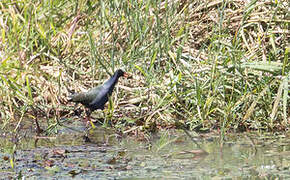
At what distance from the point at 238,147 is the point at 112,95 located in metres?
1.79

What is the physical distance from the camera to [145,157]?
5.20 meters

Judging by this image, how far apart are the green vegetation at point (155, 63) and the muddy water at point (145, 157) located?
24 cm

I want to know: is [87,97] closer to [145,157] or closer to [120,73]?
[120,73]

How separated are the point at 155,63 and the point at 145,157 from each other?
2.06 metres

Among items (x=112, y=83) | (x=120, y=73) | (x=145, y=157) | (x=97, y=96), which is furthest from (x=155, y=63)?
(x=145, y=157)

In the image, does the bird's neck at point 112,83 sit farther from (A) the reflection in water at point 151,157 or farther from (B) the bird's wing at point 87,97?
(A) the reflection in water at point 151,157

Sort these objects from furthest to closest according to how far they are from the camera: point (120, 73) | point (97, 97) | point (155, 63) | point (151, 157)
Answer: point (155, 63) < point (120, 73) < point (97, 97) < point (151, 157)

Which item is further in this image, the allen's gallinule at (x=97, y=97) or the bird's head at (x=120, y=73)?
the bird's head at (x=120, y=73)

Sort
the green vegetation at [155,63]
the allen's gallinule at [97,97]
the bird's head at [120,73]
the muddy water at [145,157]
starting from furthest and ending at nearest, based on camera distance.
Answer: the bird's head at [120,73]
the allen's gallinule at [97,97]
the green vegetation at [155,63]
the muddy water at [145,157]

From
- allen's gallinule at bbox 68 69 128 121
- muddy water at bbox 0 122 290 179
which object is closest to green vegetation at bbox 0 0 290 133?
allen's gallinule at bbox 68 69 128 121

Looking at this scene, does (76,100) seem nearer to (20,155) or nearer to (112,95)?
(112,95)

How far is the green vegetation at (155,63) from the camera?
6156 mm

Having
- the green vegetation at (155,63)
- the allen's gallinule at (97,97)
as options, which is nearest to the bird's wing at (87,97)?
the allen's gallinule at (97,97)

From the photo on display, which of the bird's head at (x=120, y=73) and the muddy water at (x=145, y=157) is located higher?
the bird's head at (x=120, y=73)
